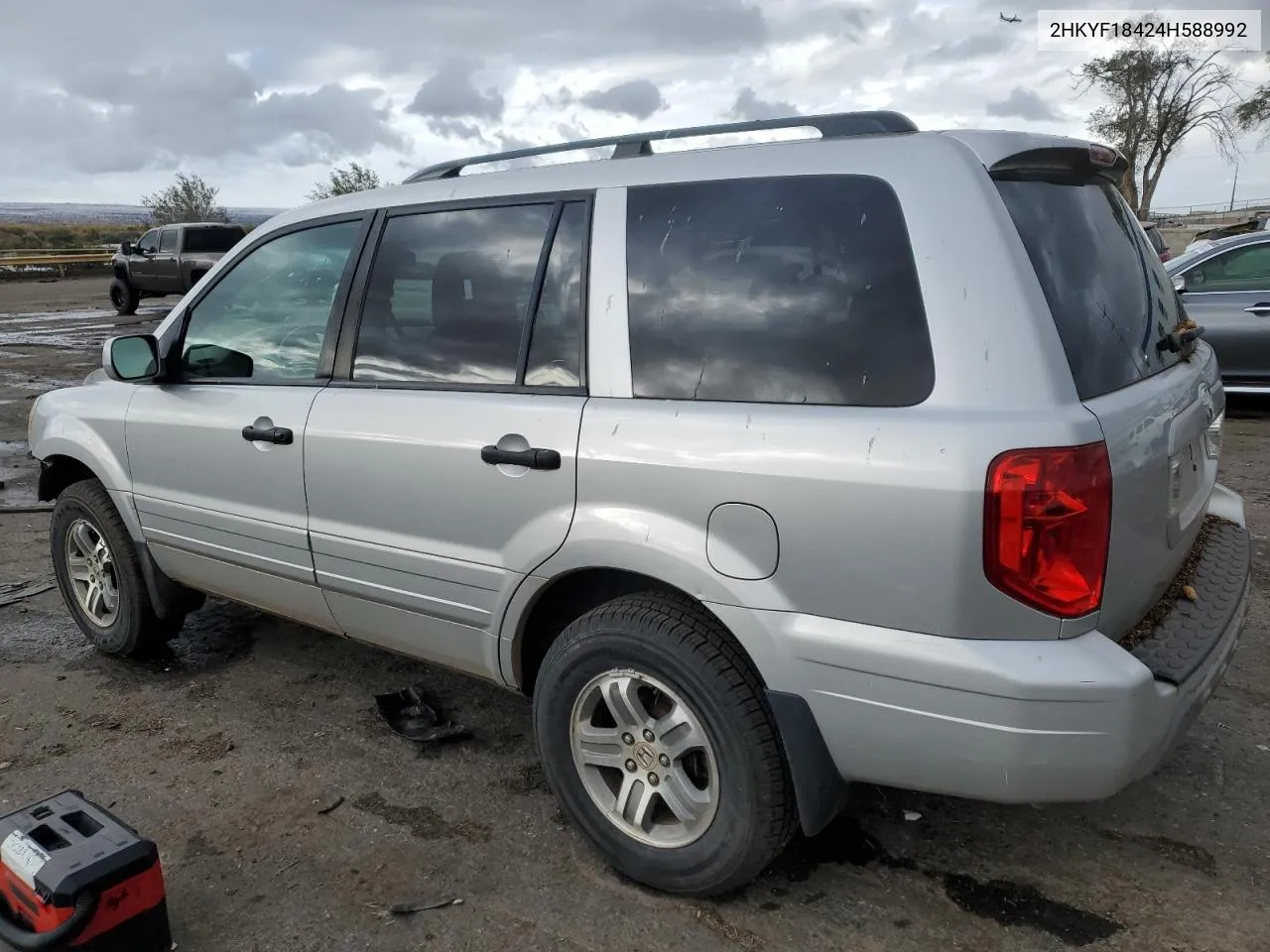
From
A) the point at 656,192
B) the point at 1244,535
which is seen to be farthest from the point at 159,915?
the point at 1244,535

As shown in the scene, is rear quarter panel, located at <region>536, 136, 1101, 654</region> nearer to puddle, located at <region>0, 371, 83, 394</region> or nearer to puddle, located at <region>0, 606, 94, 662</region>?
puddle, located at <region>0, 606, 94, 662</region>

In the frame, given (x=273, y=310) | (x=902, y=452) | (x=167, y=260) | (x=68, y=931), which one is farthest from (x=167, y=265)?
(x=902, y=452)

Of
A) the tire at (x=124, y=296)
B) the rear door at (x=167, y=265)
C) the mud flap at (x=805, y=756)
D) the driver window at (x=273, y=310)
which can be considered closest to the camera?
the mud flap at (x=805, y=756)

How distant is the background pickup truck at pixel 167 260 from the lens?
21391 millimetres

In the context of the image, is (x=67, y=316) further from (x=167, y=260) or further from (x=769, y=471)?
(x=769, y=471)

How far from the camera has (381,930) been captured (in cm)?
251

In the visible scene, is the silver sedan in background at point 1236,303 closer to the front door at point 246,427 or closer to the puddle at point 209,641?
the front door at point 246,427

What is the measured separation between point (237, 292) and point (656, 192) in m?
1.88

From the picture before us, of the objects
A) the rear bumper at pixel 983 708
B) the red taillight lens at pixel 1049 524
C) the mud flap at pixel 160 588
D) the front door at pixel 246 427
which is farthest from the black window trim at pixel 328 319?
the red taillight lens at pixel 1049 524

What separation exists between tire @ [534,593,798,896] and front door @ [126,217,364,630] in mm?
Result: 1162

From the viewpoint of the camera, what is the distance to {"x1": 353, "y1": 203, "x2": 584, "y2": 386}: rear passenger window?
107 inches

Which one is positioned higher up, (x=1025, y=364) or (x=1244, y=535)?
(x=1025, y=364)

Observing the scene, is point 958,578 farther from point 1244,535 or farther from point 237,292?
point 237,292

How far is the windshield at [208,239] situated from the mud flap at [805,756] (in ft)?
72.6
